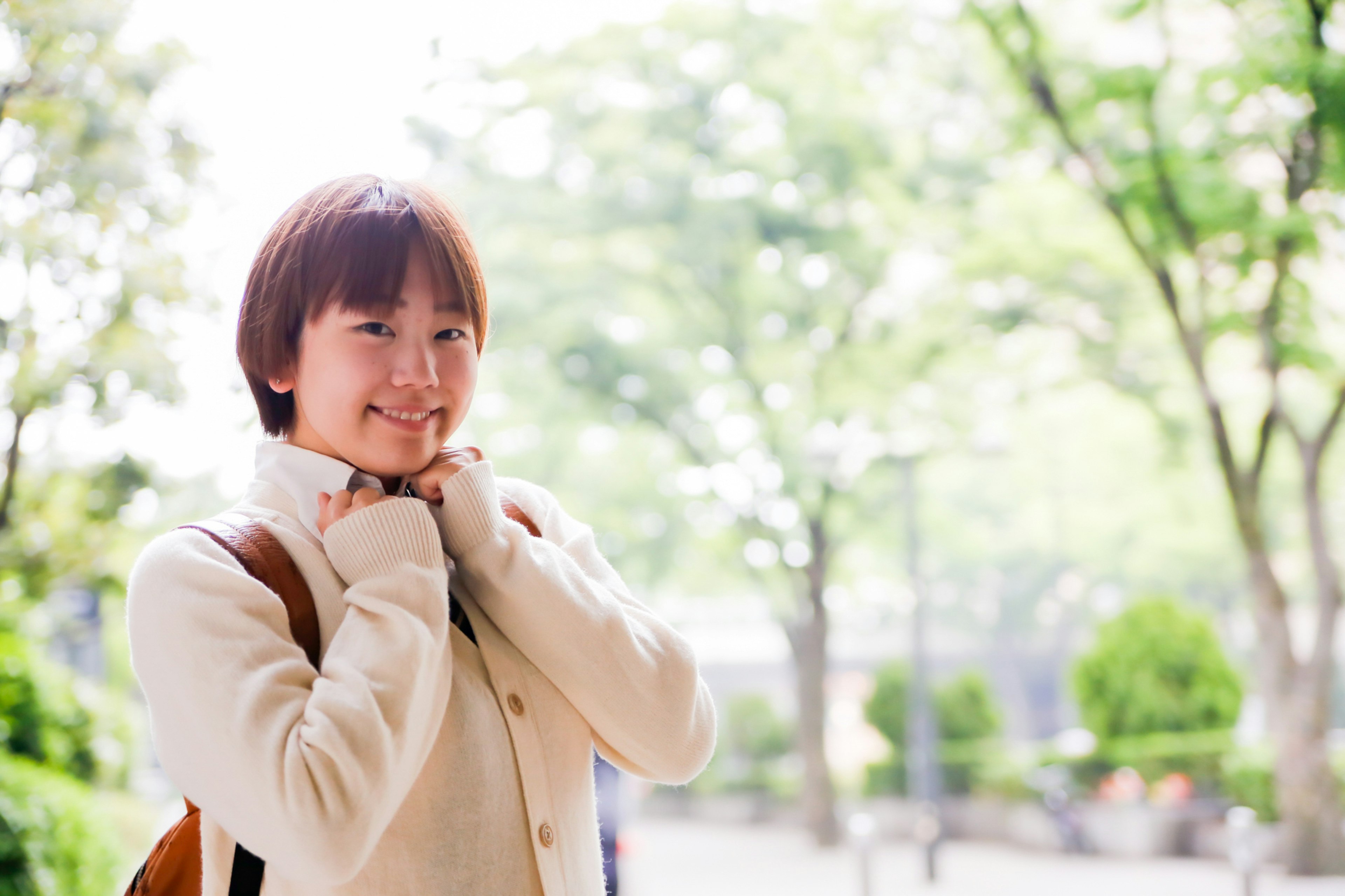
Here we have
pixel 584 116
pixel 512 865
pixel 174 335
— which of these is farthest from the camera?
pixel 584 116

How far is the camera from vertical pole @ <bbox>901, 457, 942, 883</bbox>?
34.0 feet

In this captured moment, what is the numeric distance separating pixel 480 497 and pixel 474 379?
0.12 m

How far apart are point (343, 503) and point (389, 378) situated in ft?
0.39

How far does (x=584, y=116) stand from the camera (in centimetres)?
984

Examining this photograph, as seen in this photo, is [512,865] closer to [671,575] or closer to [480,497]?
[480,497]

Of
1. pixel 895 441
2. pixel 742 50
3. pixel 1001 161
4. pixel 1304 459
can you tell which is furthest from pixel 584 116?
pixel 1304 459

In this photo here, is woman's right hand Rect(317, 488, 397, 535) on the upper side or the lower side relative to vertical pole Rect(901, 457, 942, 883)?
upper

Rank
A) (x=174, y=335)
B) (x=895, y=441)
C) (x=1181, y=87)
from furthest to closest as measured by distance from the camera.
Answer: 1. (x=895, y=441)
2. (x=1181, y=87)
3. (x=174, y=335)

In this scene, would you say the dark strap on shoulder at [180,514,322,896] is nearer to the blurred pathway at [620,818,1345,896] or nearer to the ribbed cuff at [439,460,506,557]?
the ribbed cuff at [439,460,506,557]

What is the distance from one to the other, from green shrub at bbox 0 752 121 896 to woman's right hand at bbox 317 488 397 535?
14.5 ft

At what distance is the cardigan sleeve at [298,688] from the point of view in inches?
35.3

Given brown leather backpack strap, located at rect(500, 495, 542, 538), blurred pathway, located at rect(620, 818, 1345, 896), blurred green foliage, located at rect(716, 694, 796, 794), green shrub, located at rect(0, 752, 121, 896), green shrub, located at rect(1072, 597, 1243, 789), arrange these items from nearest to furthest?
brown leather backpack strap, located at rect(500, 495, 542, 538) → green shrub, located at rect(0, 752, 121, 896) → blurred pathway, located at rect(620, 818, 1345, 896) → green shrub, located at rect(1072, 597, 1243, 789) → blurred green foliage, located at rect(716, 694, 796, 794)

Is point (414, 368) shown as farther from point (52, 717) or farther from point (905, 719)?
point (905, 719)

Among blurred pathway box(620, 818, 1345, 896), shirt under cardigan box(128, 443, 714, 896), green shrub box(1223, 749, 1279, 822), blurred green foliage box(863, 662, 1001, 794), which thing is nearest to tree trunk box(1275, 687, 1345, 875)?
blurred pathway box(620, 818, 1345, 896)
